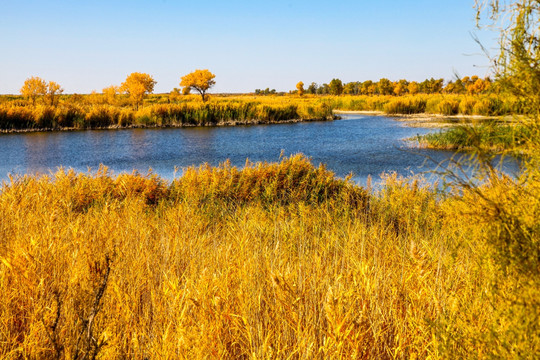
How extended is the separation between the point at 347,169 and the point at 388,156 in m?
4.32

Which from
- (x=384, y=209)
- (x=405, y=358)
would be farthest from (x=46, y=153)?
(x=405, y=358)

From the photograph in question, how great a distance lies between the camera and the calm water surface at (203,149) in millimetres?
19078

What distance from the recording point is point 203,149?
24.8 m

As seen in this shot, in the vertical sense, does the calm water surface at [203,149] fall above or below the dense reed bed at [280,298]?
below

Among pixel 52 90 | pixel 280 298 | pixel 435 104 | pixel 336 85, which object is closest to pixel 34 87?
pixel 52 90

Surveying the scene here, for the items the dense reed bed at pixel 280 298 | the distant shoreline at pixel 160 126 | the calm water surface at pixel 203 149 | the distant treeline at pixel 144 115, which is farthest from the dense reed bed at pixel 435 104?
the distant shoreline at pixel 160 126

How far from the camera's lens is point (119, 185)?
8273mm

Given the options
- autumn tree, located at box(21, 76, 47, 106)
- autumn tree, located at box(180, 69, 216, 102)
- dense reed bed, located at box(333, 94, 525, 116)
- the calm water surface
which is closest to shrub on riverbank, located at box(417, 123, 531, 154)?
dense reed bed, located at box(333, 94, 525, 116)

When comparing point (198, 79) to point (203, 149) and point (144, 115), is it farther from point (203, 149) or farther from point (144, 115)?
point (203, 149)

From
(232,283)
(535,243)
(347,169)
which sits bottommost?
(347,169)

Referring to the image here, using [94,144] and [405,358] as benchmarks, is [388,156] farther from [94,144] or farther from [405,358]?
[405,358]

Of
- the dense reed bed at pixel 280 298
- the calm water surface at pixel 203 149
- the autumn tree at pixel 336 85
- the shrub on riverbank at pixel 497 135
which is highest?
the autumn tree at pixel 336 85

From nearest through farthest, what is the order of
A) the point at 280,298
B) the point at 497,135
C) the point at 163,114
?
1. the point at 497,135
2. the point at 280,298
3. the point at 163,114

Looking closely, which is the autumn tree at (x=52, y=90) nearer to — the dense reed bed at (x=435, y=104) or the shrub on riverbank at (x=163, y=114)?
the shrub on riverbank at (x=163, y=114)
